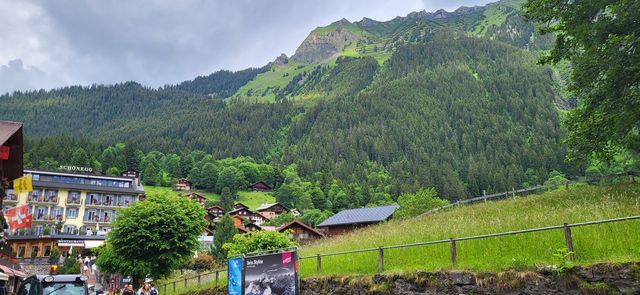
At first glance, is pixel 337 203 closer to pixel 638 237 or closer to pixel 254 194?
pixel 254 194

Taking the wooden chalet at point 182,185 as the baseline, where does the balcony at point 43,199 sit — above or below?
below

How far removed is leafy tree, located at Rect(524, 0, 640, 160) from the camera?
17.7 m

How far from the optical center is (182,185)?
16050cm

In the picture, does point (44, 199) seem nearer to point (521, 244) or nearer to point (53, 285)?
point (53, 285)

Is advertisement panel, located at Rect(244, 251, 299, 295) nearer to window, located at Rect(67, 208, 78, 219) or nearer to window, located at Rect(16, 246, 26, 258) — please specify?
window, located at Rect(16, 246, 26, 258)

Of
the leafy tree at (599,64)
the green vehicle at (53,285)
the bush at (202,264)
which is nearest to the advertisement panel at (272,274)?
the green vehicle at (53,285)

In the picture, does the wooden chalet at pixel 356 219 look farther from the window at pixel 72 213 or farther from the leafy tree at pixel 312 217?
the window at pixel 72 213

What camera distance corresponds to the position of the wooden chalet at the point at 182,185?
15888 centimetres

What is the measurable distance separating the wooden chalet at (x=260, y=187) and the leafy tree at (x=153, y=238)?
13728 centimetres

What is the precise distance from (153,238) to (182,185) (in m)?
133

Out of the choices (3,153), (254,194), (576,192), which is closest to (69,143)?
(254,194)

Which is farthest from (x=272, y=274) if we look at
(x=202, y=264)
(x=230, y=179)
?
(x=230, y=179)

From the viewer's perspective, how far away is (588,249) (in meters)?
11.5

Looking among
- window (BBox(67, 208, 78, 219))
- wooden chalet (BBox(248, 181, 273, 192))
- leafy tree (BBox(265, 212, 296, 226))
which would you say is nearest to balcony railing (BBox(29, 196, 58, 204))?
window (BBox(67, 208, 78, 219))
